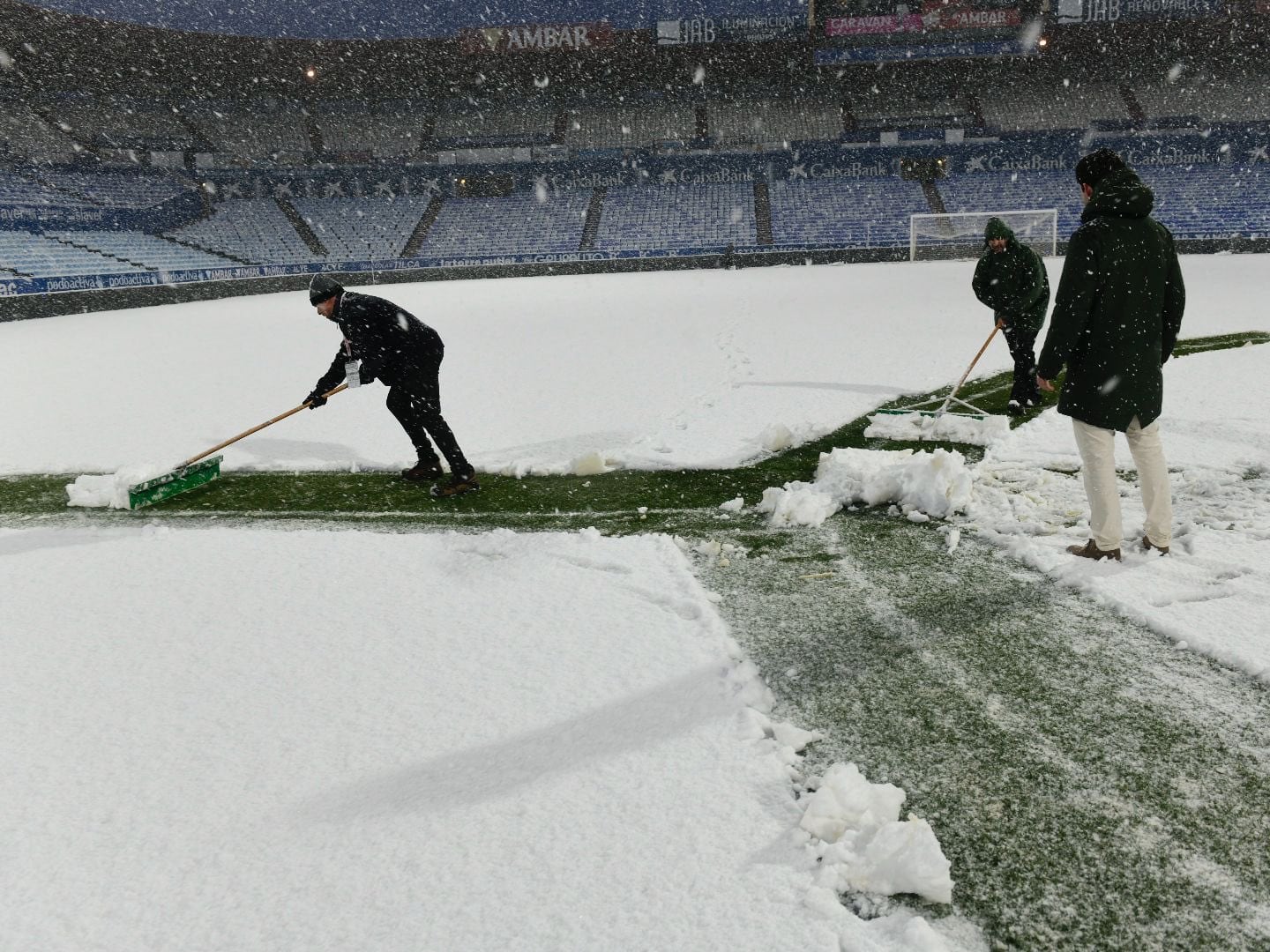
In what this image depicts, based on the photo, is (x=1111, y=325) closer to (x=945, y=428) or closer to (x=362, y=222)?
(x=945, y=428)

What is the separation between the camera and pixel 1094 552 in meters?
3.81

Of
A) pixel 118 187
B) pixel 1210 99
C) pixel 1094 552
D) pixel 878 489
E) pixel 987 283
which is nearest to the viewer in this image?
pixel 1094 552

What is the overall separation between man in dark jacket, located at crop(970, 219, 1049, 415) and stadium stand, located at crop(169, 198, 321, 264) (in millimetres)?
26142

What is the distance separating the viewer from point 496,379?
933 centimetres

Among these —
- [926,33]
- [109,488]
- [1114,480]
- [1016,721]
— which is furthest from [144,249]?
[1016,721]

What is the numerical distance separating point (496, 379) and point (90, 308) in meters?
17.3

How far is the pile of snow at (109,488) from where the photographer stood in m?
5.33

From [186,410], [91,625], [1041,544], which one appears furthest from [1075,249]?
[186,410]

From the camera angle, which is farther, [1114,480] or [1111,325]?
[1114,480]

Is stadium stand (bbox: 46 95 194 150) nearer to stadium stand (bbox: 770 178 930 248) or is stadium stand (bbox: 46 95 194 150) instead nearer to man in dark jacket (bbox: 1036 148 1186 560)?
stadium stand (bbox: 770 178 930 248)

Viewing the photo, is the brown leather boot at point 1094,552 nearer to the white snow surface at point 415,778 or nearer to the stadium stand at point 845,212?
the white snow surface at point 415,778

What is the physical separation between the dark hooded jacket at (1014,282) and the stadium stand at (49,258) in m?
22.8

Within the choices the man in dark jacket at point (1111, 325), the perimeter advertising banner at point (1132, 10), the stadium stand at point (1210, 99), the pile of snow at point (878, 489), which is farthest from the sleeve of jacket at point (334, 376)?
the stadium stand at point (1210, 99)

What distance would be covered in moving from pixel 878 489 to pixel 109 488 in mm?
4556
